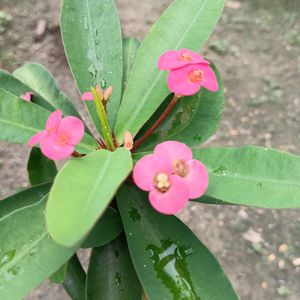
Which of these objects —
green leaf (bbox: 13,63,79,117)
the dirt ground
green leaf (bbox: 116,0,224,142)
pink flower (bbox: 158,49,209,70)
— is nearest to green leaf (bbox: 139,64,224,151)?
green leaf (bbox: 116,0,224,142)

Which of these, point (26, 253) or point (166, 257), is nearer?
point (26, 253)

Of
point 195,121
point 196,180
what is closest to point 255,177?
point 196,180

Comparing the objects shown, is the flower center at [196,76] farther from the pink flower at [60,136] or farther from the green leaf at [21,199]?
the green leaf at [21,199]

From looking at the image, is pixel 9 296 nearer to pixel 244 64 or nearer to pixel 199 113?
pixel 199 113

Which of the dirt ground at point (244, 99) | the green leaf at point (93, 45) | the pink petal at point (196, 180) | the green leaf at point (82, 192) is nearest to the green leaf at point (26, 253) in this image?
the green leaf at point (82, 192)

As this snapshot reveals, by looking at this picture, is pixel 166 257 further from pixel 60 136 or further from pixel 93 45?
pixel 93 45

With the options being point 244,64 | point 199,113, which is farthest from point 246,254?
point 199,113

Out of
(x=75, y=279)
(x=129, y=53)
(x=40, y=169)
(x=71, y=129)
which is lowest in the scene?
(x=75, y=279)
